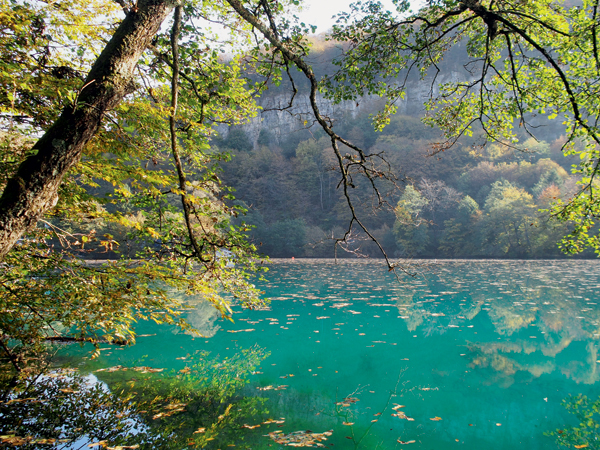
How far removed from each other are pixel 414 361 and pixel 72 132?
7.11m

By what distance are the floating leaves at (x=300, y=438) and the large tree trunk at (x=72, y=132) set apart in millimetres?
3460


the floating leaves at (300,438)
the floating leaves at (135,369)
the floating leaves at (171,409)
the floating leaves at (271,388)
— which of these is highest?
the floating leaves at (300,438)

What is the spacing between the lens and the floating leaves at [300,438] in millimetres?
4039

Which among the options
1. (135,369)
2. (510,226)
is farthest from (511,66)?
(510,226)

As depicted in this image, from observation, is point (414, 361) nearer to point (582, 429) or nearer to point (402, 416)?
point (402, 416)

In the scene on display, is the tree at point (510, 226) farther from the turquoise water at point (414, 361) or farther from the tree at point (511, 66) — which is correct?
the tree at point (511, 66)

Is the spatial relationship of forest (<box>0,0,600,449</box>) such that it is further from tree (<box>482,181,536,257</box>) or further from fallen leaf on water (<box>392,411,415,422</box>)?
tree (<box>482,181,536,257</box>)

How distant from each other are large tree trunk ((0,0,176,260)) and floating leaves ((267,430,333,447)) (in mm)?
3460

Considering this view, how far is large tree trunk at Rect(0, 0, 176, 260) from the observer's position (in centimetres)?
241

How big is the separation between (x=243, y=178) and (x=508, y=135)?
5018cm

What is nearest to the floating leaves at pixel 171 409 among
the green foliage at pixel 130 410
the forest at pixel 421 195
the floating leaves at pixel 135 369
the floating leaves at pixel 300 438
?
the green foliage at pixel 130 410

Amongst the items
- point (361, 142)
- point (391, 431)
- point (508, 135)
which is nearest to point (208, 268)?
point (391, 431)

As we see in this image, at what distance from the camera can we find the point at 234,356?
24.5ft

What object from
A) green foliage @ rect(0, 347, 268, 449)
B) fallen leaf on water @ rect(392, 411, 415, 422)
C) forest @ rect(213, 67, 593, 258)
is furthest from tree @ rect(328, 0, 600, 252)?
forest @ rect(213, 67, 593, 258)
